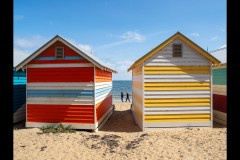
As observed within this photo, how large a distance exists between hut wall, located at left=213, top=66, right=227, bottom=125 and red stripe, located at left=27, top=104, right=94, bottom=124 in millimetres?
8763

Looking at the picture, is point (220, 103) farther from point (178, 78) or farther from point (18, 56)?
point (18, 56)

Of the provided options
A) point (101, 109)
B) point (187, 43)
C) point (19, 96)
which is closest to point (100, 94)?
point (101, 109)

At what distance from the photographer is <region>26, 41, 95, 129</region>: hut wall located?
11.9m

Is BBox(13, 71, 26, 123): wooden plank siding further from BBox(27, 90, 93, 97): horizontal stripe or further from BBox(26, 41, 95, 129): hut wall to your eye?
BBox(27, 90, 93, 97): horizontal stripe

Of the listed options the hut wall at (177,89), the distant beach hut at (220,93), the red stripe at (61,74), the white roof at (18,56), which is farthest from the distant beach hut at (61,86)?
the distant beach hut at (220,93)

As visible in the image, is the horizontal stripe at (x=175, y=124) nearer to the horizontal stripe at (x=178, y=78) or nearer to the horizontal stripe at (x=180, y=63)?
the horizontal stripe at (x=178, y=78)

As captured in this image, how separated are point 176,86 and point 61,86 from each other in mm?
7110

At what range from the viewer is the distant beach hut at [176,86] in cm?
1163
